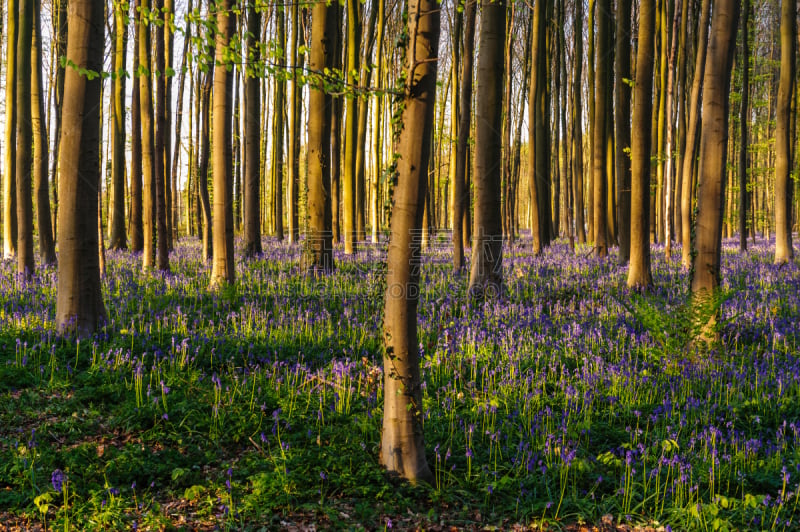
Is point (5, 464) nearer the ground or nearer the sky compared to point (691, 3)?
nearer the ground

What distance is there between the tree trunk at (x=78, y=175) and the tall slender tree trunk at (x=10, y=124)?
7043mm

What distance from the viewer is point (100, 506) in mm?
3117

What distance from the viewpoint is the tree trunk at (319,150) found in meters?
10.4

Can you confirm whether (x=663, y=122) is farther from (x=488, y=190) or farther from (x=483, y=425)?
(x=483, y=425)

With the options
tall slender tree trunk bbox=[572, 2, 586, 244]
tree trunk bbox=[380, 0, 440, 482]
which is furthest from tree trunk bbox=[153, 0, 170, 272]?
tall slender tree trunk bbox=[572, 2, 586, 244]

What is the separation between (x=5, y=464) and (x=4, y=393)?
55.1 inches

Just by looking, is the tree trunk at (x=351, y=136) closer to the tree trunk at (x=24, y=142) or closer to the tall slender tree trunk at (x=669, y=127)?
the tree trunk at (x=24, y=142)

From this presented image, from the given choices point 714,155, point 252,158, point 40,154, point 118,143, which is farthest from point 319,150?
point 714,155

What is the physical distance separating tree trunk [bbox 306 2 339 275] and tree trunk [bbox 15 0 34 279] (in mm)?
5318

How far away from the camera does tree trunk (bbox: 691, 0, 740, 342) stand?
618 cm

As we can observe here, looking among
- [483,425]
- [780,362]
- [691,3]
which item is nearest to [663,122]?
[691,3]

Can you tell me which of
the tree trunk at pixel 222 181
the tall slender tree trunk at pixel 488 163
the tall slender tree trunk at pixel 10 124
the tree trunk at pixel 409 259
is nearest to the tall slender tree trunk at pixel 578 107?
the tall slender tree trunk at pixel 488 163

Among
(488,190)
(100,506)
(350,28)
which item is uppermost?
(350,28)

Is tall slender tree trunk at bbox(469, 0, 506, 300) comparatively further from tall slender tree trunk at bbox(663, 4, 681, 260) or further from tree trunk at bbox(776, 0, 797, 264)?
tree trunk at bbox(776, 0, 797, 264)
